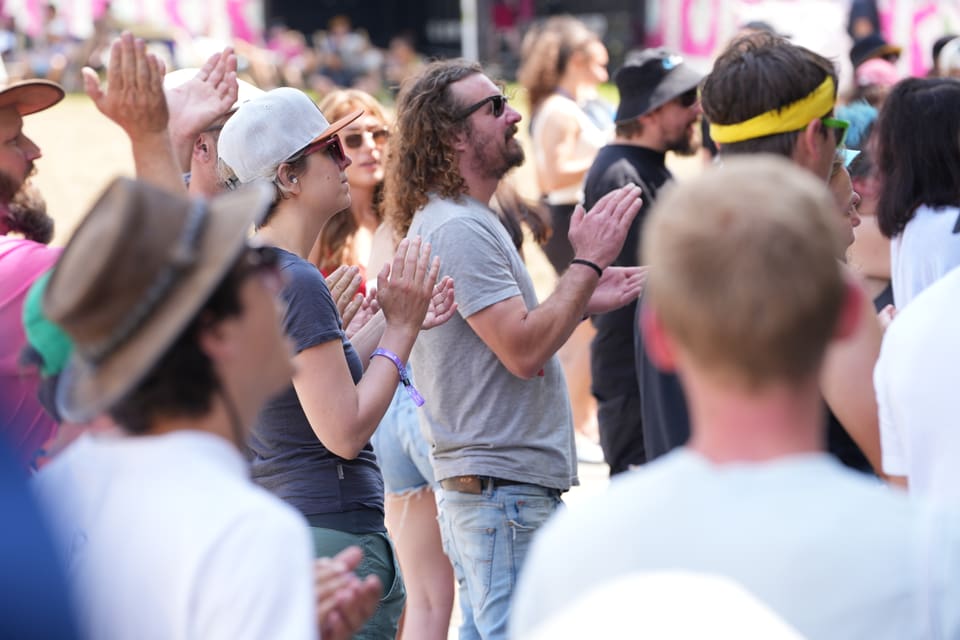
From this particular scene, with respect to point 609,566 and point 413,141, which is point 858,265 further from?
point 609,566

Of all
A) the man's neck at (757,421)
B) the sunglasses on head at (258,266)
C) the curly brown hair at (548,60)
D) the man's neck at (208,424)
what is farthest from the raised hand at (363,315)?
the curly brown hair at (548,60)

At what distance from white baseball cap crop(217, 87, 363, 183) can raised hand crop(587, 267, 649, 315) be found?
101 cm

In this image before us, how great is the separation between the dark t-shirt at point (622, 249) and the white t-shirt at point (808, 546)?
3355 millimetres

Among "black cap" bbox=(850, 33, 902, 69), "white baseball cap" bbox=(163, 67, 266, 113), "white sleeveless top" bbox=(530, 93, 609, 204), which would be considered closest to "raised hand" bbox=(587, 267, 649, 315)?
"white baseball cap" bbox=(163, 67, 266, 113)

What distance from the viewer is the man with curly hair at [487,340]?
11.3ft

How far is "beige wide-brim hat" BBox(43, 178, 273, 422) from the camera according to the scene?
1.61 meters

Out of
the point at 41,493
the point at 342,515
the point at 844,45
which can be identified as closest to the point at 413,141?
the point at 342,515

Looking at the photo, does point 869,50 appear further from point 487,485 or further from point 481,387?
point 487,485

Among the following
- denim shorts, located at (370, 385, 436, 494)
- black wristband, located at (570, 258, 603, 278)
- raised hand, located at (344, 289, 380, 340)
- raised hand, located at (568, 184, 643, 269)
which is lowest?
denim shorts, located at (370, 385, 436, 494)

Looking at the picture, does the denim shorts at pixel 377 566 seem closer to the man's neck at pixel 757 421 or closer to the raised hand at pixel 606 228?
the raised hand at pixel 606 228

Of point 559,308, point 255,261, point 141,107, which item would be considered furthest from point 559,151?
point 255,261

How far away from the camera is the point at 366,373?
9.78ft

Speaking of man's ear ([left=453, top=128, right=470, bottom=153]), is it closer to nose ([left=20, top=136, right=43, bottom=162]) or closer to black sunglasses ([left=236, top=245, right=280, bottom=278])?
nose ([left=20, top=136, right=43, bottom=162])

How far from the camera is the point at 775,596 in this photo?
1406 millimetres
